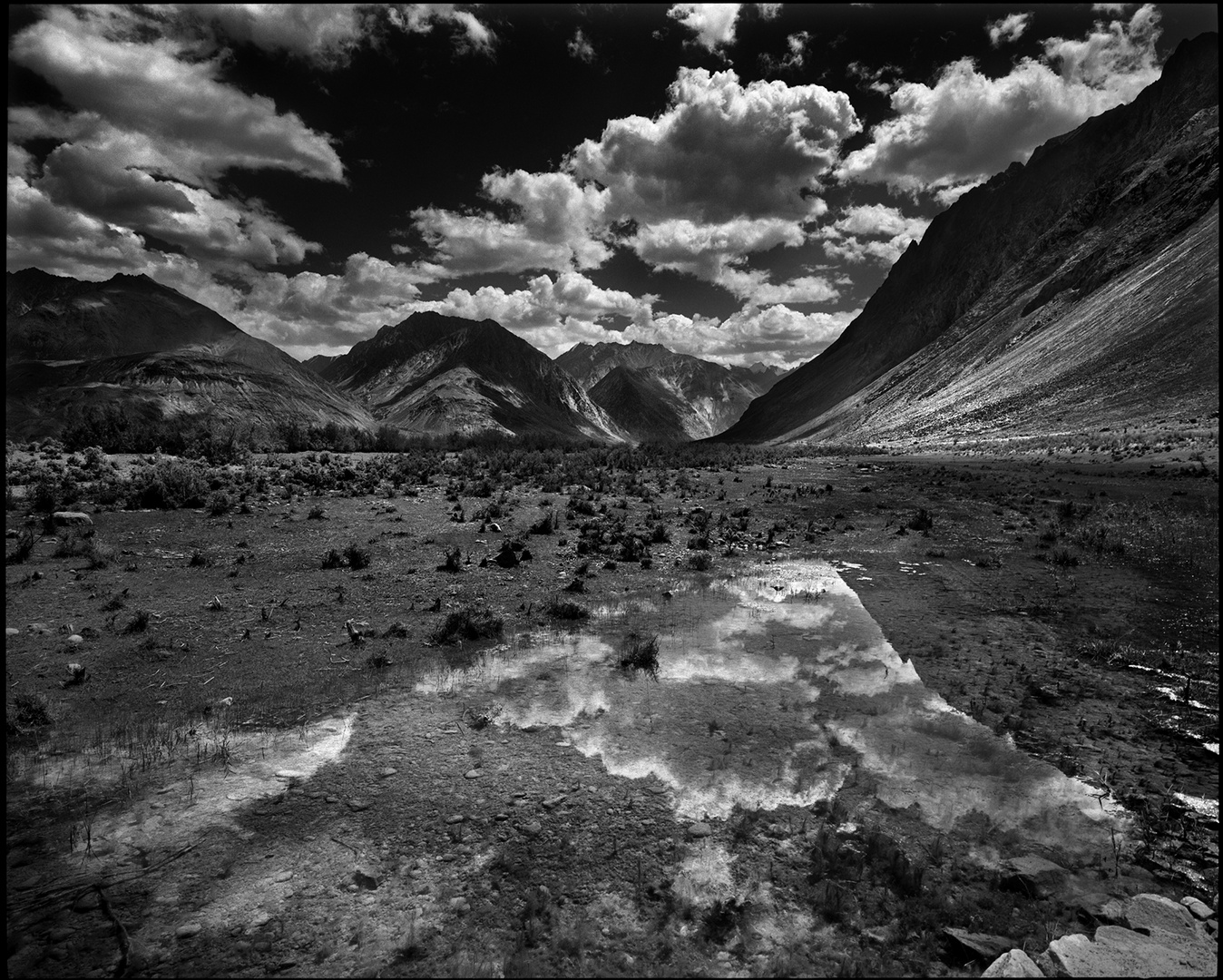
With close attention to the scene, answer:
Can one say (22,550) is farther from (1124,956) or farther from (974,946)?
(1124,956)

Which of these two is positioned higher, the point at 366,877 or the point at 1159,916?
the point at 1159,916

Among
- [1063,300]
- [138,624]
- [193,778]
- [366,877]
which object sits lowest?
[366,877]

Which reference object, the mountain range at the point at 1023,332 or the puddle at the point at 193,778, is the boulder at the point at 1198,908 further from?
the mountain range at the point at 1023,332

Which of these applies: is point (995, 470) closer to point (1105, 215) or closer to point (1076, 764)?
point (1076, 764)

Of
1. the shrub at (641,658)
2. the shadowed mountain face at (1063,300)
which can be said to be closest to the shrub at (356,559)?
the shrub at (641,658)

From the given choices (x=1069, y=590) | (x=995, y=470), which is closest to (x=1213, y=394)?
(x=995, y=470)

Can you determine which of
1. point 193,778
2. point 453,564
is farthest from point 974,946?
point 453,564

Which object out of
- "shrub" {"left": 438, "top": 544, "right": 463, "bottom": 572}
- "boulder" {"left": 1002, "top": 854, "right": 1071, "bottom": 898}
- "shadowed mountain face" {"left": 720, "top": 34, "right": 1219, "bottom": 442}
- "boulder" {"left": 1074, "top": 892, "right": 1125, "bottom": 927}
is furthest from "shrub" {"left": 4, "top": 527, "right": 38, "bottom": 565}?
"shadowed mountain face" {"left": 720, "top": 34, "right": 1219, "bottom": 442}

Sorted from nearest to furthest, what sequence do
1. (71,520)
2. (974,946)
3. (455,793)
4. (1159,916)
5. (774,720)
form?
(974,946) → (1159,916) → (455,793) → (774,720) → (71,520)
